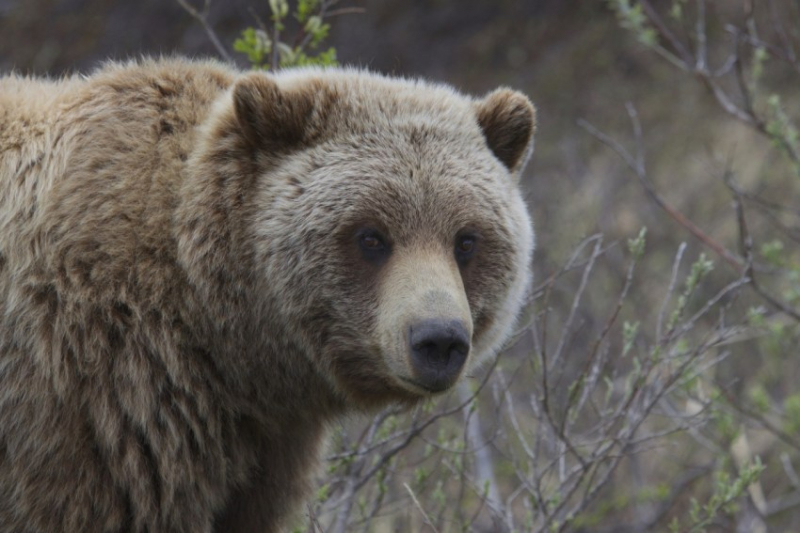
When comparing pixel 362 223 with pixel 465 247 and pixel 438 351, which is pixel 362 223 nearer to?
pixel 465 247

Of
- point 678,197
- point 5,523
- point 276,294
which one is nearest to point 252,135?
point 276,294

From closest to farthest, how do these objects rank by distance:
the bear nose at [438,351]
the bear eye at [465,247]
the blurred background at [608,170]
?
1. the bear nose at [438,351]
2. the bear eye at [465,247]
3. the blurred background at [608,170]

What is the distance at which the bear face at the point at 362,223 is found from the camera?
403cm

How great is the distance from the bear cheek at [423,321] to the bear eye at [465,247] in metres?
0.15

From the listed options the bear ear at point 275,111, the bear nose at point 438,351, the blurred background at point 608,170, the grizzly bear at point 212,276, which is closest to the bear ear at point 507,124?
the grizzly bear at point 212,276

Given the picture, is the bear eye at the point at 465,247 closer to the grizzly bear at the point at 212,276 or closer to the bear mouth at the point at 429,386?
the grizzly bear at the point at 212,276

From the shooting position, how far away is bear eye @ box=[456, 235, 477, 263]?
167 inches

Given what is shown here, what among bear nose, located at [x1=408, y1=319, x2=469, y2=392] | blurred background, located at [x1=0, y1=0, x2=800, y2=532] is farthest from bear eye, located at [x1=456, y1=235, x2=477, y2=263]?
blurred background, located at [x1=0, y1=0, x2=800, y2=532]

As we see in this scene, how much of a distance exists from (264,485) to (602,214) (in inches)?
306

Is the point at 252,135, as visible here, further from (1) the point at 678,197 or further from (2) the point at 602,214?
(1) the point at 678,197

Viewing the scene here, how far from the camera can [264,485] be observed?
445 centimetres

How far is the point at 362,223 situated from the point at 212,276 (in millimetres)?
603

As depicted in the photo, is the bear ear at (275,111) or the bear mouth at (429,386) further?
the bear ear at (275,111)

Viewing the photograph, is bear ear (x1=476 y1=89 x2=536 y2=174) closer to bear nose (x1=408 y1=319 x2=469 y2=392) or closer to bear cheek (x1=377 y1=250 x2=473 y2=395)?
bear cheek (x1=377 y1=250 x2=473 y2=395)
